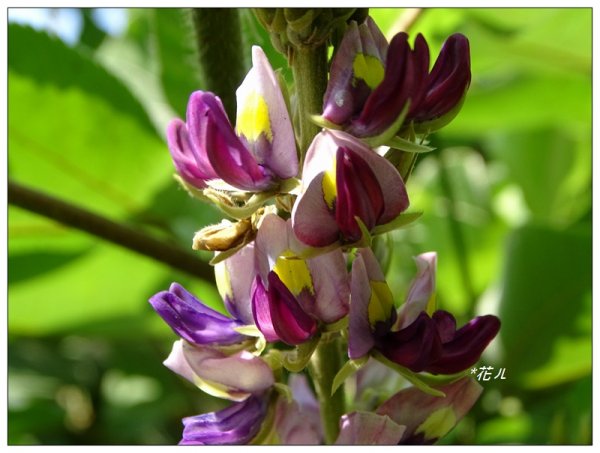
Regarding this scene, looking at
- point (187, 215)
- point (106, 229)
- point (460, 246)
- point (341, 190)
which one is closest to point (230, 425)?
point (341, 190)

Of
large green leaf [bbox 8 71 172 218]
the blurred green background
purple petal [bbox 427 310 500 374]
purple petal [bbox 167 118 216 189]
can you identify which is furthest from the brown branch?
purple petal [bbox 427 310 500 374]

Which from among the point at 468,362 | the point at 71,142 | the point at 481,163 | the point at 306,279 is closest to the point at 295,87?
the point at 306,279

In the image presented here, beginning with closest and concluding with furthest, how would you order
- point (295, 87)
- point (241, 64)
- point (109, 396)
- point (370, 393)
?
point (295, 87)
point (370, 393)
point (241, 64)
point (109, 396)

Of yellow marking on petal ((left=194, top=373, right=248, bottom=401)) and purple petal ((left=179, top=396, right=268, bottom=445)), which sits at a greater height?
yellow marking on petal ((left=194, top=373, right=248, bottom=401))

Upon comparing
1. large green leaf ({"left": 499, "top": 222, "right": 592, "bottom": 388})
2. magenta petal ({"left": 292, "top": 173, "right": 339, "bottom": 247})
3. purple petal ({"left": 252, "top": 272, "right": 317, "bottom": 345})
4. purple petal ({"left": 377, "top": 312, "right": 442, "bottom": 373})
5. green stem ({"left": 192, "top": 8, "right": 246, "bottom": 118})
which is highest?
green stem ({"left": 192, "top": 8, "right": 246, "bottom": 118})

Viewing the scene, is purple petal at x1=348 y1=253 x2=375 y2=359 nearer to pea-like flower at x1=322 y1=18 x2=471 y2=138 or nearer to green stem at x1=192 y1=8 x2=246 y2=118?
pea-like flower at x1=322 y1=18 x2=471 y2=138

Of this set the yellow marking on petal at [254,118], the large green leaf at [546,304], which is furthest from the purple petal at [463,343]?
the large green leaf at [546,304]
